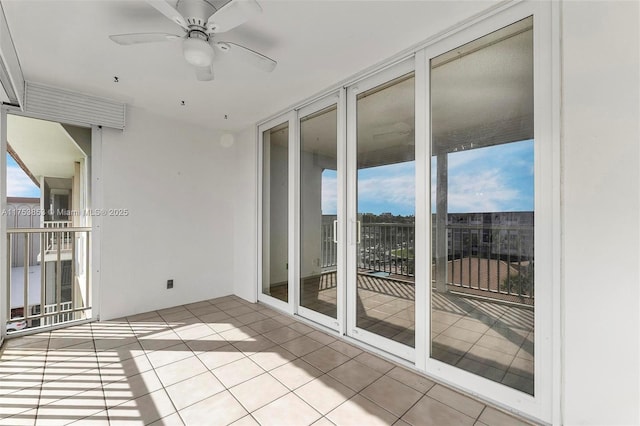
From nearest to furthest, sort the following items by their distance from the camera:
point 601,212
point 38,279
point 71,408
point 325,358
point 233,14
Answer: point 601,212, point 233,14, point 71,408, point 325,358, point 38,279

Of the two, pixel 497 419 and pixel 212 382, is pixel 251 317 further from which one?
pixel 497 419

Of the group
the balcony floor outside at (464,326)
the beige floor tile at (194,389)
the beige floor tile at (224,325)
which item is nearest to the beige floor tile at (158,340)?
the beige floor tile at (224,325)

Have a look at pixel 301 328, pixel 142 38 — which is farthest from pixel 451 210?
pixel 142 38

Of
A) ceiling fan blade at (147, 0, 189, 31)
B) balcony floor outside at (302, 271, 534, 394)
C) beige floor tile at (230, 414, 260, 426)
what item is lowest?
beige floor tile at (230, 414, 260, 426)

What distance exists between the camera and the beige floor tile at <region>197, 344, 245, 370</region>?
7.91 ft

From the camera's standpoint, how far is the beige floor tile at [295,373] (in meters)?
2.13

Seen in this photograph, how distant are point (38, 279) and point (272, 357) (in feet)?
9.81

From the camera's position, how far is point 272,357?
251cm

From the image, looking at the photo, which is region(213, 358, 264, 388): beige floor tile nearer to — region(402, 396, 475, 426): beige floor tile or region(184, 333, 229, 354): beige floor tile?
region(184, 333, 229, 354): beige floor tile

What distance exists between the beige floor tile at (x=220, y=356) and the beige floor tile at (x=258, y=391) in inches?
15.3

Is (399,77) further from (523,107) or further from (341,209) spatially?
(341,209)

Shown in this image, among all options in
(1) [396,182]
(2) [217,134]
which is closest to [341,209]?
(1) [396,182]

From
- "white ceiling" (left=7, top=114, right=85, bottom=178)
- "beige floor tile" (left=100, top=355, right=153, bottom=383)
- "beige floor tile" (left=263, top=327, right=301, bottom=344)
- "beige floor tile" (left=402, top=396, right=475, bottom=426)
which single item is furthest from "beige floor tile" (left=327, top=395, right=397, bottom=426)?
"white ceiling" (left=7, top=114, right=85, bottom=178)

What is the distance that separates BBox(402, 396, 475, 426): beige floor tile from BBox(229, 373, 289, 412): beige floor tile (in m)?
0.86
